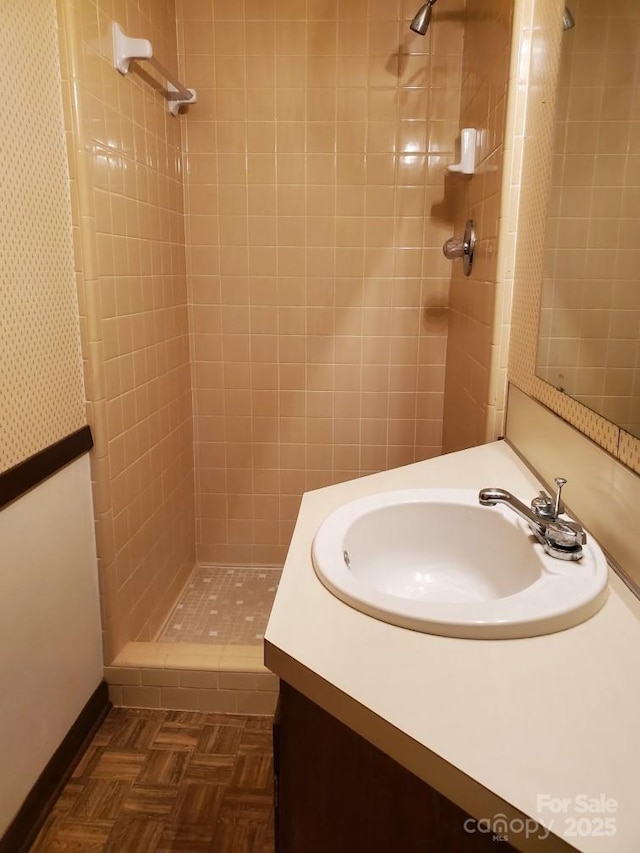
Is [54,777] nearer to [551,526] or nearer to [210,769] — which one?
[210,769]

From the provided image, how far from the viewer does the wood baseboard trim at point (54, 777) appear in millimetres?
1279

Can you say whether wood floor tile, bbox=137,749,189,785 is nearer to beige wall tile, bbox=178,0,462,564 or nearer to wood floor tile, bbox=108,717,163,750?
wood floor tile, bbox=108,717,163,750

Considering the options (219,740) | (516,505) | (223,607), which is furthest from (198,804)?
(516,505)

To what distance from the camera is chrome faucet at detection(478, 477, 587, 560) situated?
2.80 feet

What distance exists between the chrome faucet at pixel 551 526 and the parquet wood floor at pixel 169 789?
0.98 metres

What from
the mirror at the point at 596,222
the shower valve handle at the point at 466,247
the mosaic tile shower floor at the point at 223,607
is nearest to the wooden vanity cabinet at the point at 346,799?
the mirror at the point at 596,222

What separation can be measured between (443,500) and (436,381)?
1.37 m

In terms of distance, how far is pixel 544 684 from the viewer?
0.62 meters

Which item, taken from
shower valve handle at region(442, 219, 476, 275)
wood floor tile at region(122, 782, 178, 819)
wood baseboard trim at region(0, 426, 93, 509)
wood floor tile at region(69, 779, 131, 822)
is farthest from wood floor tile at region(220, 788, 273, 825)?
shower valve handle at region(442, 219, 476, 275)

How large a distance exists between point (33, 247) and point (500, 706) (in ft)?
4.18

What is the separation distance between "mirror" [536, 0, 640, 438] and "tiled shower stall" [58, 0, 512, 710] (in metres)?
0.36

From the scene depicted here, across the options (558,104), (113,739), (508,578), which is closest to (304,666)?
(508,578)

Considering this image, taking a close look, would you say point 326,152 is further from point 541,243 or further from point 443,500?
point 443,500

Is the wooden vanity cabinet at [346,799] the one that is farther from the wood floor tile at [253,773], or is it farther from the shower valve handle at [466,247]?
the shower valve handle at [466,247]
